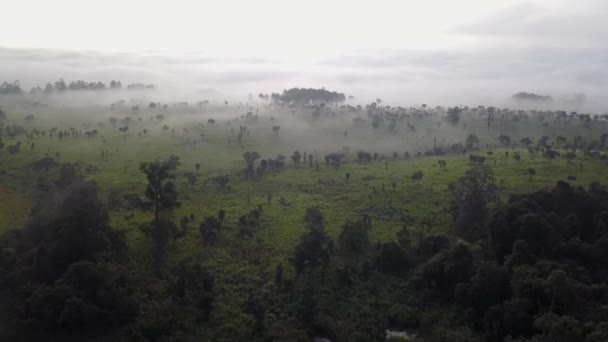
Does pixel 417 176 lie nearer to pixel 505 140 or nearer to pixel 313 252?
pixel 313 252

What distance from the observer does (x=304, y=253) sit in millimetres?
54688

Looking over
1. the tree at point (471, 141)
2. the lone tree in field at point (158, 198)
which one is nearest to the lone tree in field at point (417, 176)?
the tree at point (471, 141)

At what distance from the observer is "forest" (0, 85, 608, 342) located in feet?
137

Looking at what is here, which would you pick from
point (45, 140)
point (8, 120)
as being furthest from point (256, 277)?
point (8, 120)

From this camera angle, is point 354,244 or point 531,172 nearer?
point 354,244

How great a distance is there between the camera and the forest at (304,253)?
4184 centimetres

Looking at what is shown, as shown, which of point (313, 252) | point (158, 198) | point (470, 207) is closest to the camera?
point (313, 252)

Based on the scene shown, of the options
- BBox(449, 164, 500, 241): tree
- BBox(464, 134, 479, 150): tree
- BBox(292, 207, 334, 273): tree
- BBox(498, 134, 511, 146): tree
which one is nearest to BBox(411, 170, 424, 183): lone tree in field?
BBox(449, 164, 500, 241): tree

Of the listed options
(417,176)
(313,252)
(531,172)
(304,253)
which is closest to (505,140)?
(531,172)

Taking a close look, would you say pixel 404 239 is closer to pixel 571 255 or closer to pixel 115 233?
pixel 571 255

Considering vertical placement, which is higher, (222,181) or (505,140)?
(505,140)

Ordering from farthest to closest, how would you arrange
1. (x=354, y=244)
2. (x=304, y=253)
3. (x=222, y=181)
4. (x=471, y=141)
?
(x=471, y=141) < (x=222, y=181) < (x=354, y=244) < (x=304, y=253)

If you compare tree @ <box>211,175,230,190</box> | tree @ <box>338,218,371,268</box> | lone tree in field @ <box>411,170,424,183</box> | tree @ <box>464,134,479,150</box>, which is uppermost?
tree @ <box>464,134,479,150</box>

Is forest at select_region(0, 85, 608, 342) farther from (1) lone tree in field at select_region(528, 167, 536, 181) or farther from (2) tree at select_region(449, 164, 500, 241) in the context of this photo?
(1) lone tree in field at select_region(528, 167, 536, 181)
